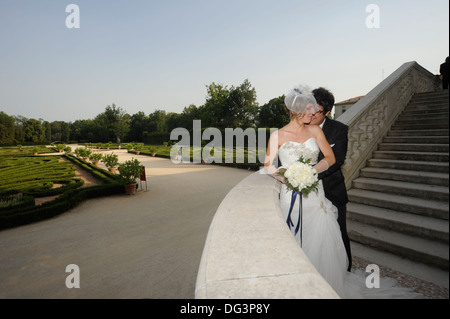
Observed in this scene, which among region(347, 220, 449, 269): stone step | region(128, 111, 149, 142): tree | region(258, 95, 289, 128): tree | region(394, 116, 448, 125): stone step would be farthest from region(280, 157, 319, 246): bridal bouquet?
region(128, 111, 149, 142): tree

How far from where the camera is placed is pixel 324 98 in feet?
10.0

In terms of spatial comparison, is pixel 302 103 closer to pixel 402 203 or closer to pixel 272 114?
pixel 402 203

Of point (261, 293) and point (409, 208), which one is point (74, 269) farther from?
point (409, 208)

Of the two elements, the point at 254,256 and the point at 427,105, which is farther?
the point at 427,105

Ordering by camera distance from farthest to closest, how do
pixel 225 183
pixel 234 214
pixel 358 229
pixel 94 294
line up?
pixel 225 183 → pixel 358 229 → pixel 94 294 → pixel 234 214

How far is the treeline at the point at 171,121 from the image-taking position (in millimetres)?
46594

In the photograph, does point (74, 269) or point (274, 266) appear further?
point (74, 269)

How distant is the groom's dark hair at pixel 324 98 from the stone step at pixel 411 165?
2.35 meters

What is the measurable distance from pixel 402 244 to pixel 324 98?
2350 mm

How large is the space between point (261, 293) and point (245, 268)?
7.8 inches

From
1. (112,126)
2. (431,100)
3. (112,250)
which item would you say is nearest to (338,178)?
(112,250)

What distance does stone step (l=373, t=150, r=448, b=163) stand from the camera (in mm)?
4133

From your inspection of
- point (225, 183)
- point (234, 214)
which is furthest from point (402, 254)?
point (225, 183)
